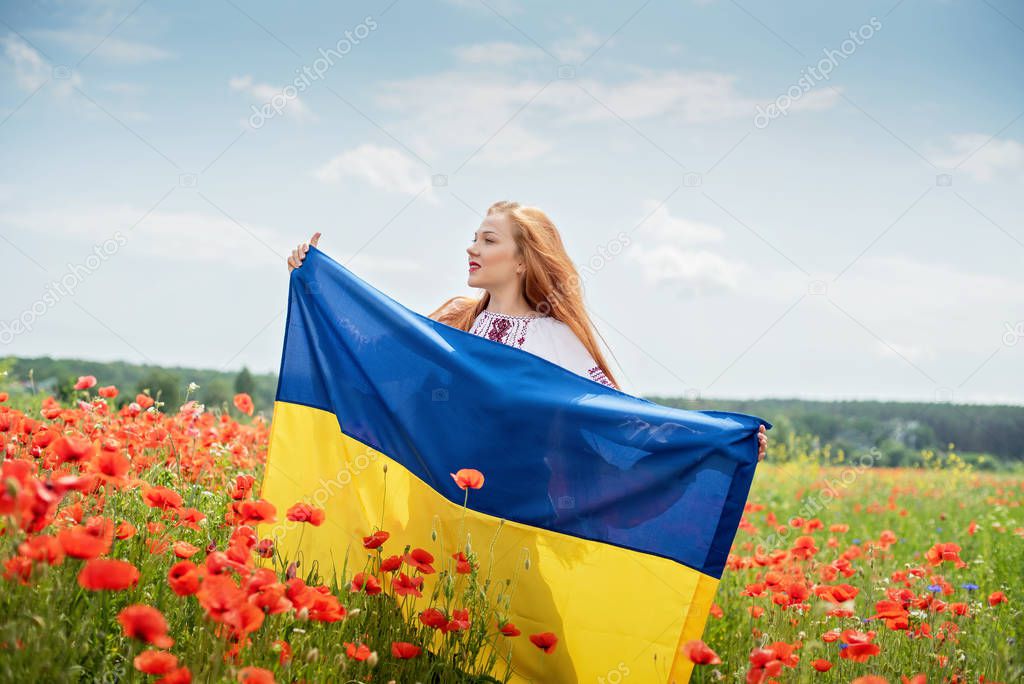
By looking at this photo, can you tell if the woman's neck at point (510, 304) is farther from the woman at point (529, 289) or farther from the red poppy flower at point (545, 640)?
the red poppy flower at point (545, 640)

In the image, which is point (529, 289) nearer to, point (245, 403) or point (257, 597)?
point (245, 403)

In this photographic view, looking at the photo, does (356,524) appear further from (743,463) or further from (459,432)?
(743,463)

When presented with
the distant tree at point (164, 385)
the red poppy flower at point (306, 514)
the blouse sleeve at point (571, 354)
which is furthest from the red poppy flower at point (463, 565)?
the distant tree at point (164, 385)

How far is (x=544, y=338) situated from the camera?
4293 millimetres

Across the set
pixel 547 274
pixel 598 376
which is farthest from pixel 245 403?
pixel 598 376

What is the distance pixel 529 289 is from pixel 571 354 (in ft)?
1.51

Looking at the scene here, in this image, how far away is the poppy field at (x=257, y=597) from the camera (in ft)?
6.94

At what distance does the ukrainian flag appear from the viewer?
10.8 ft

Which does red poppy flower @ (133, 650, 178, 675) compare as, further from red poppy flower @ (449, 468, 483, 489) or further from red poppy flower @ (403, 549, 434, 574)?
red poppy flower @ (449, 468, 483, 489)

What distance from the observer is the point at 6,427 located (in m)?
3.48

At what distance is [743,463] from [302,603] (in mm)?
1795

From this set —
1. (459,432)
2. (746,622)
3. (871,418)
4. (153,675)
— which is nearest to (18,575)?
(153,675)

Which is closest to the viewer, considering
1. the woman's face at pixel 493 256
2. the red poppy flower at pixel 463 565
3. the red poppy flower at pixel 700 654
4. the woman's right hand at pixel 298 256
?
the red poppy flower at pixel 700 654

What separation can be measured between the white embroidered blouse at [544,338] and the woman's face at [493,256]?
19cm
